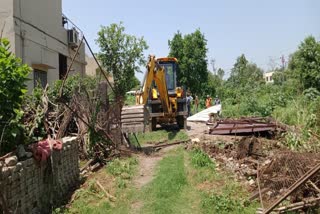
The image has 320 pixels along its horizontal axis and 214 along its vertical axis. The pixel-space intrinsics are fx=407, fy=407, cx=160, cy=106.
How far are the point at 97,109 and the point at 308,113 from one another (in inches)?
340

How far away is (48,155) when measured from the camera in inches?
290

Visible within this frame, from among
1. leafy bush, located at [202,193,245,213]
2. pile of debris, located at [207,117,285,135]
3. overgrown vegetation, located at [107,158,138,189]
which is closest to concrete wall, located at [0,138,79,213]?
overgrown vegetation, located at [107,158,138,189]

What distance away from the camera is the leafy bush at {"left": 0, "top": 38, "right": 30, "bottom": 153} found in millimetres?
6359

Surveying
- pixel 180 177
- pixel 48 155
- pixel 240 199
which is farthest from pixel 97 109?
pixel 240 199

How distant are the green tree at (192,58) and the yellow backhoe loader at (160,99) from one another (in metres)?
20.7

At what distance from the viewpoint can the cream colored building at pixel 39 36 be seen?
46.5 feet

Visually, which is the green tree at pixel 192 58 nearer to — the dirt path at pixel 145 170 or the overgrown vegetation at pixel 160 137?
the overgrown vegetation at pixel 160 137

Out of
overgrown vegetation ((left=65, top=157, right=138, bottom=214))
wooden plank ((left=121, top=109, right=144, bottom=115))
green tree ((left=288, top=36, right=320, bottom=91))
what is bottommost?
overgrown vegetation ((left=65, top=157, right=138, bottom=214))

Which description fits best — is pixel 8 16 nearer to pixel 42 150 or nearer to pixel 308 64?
pixel 42 150

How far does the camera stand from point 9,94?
6395 millimetres

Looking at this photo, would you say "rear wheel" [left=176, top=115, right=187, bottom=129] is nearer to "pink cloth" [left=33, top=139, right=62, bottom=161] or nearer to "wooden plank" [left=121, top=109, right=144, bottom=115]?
"wooden plank" [left=121, top=109, right=144, bottom=115]

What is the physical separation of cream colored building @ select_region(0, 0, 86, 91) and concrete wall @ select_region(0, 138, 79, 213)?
17.0 ft

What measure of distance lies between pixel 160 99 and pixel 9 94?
11635mm

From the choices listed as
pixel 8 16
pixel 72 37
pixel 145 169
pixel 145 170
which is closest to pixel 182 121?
pixel 72 37
